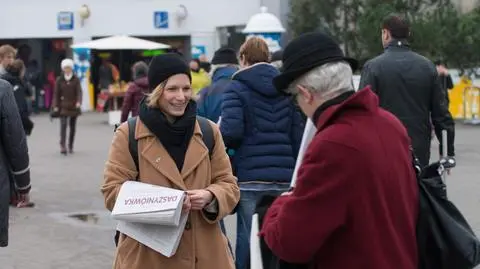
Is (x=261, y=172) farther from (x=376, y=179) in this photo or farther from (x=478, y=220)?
(x=478, y=220)

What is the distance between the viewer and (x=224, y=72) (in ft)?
26.1

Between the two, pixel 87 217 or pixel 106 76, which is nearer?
pixel 87 217

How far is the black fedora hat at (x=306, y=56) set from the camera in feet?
10.1

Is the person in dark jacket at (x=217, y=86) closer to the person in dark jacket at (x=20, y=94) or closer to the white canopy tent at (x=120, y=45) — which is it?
the person in dark jacket at (x=20, y=94)

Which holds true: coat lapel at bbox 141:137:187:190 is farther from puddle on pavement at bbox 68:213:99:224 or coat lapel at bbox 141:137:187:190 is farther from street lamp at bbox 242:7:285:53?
street lamp at bbox 242:7:285:53

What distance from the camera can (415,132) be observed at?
22.2ft

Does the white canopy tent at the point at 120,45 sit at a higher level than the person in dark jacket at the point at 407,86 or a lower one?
lower

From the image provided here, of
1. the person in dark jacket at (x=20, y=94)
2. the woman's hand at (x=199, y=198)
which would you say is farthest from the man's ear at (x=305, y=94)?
the person in dark jacket at (x=20, y=94)

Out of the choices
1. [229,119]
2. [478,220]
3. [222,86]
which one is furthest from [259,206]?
[478,220]

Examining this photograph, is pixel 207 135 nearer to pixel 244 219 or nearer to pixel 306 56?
pixel 306 56

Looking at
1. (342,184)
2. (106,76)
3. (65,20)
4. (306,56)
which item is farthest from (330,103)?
(65,20)

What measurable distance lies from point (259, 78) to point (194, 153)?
1899mm

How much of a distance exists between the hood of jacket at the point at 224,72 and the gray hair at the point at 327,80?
482 cm

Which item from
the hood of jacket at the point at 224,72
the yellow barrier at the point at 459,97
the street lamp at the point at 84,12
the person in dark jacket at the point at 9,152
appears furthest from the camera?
the street lamp at the point at 84,12
